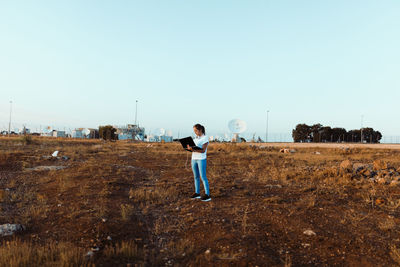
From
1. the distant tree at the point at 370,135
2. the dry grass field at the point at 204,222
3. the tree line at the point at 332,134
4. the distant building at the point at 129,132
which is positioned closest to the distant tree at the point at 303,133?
the tree line at the point at 332,134

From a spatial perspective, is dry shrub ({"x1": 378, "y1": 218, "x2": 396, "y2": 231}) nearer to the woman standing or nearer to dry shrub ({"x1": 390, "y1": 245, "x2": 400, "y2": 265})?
dry shrub ({"x1": 390, "y1": 245, "x2": 400, "y2": 265})

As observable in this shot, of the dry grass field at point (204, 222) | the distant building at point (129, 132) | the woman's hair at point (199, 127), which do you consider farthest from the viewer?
the distant building at point (129, 132)

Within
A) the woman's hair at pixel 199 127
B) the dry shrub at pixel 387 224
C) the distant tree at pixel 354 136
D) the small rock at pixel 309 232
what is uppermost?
the distant tree at pixel 354 136

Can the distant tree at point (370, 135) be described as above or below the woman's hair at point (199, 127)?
above

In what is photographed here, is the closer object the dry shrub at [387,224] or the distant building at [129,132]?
the dry shrub at [387,224]

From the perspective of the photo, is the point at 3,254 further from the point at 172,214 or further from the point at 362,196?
the point at 362,196

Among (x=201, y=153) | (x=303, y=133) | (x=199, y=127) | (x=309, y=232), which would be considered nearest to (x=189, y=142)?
(x=201, y=153)

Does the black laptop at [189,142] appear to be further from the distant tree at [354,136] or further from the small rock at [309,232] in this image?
the distant tree at [354,136]

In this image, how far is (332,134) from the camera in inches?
2874

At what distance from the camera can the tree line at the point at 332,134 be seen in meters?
72.7

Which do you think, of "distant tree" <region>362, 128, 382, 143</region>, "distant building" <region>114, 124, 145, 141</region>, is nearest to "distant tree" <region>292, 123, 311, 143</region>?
"distant tree" <region>362, 128, 382, 143</region>

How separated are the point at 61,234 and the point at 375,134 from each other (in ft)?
291

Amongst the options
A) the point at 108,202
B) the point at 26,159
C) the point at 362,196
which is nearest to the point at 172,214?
the point at 108,202

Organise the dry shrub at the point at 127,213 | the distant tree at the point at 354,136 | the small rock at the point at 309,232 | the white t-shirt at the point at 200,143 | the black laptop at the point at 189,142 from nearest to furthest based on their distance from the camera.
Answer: the small rock at the point at 309,232 < the dry shrub at the point at 127,213 < the black laptop at the point at 189,142 < the white t-shirt at the point at 200,143 < the distant tree at the point at 354,136
